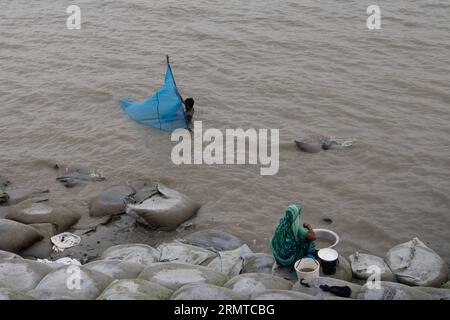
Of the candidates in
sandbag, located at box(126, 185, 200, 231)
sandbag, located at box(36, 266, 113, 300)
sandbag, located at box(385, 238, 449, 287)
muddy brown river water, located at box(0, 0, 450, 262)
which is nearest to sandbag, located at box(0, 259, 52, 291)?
sandbag, located at box(36, 266, 113, 300)

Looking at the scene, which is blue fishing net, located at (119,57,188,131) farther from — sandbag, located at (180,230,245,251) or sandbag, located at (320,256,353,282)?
sandbag, located at (320,256,353,282)

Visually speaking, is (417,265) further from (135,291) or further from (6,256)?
(6,256)

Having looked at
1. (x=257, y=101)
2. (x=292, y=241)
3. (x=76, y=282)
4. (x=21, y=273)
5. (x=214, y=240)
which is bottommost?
(x=214, y=240)

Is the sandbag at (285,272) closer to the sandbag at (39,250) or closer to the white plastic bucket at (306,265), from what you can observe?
the white plastic bucket at (306,265)

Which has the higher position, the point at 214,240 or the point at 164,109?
the point at 164,109

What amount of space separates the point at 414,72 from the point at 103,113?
20.3 ft

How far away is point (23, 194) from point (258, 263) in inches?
152

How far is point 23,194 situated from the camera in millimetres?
7445

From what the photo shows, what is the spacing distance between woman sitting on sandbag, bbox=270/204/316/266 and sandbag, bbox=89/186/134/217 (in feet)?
8.52

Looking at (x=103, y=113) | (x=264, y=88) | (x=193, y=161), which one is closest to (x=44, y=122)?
(x=103, y=113)

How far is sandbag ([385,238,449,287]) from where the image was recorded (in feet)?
17.6

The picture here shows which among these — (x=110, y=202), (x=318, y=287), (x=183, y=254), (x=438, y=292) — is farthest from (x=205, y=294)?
(x=110, y=202)

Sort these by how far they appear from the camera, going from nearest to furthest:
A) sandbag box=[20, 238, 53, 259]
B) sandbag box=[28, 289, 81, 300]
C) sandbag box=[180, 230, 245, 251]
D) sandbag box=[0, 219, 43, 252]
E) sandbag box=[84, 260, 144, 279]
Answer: sandbag box=[28, 289, 81, 300], sandbag box=[84, 260, 144, 279], sandbag box=[0, 219, 43, 252], sandbag box=[20, 238, 53, 259], sandbag box=[180, 230, 245, 251]

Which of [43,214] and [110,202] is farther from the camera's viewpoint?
[110,202]
